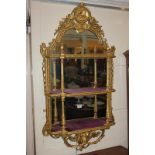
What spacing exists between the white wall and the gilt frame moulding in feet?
0.21

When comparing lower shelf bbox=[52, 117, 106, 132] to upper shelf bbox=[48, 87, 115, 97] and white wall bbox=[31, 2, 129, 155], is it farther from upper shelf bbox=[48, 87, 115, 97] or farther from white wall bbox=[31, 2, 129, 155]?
upper shelf bbox=[48, 87, 115, 97]

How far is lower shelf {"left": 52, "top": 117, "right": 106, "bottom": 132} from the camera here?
7.12 ft

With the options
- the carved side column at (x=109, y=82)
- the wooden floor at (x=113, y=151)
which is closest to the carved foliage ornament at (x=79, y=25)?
the carved side column at (x=109, y=82)

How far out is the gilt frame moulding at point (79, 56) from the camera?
2096 mm

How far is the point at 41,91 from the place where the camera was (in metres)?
2.15

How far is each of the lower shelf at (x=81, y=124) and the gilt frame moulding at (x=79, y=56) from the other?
0.03m

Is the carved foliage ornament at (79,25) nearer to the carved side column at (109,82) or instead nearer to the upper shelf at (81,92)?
the carved side column at (109,82)

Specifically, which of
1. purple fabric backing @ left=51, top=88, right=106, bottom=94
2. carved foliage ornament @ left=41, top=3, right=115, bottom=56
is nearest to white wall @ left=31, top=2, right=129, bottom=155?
carved foliage ornament @ left=41, top=3, right=115, bottom=56

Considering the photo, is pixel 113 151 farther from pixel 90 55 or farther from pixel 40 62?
pixel 40 62
